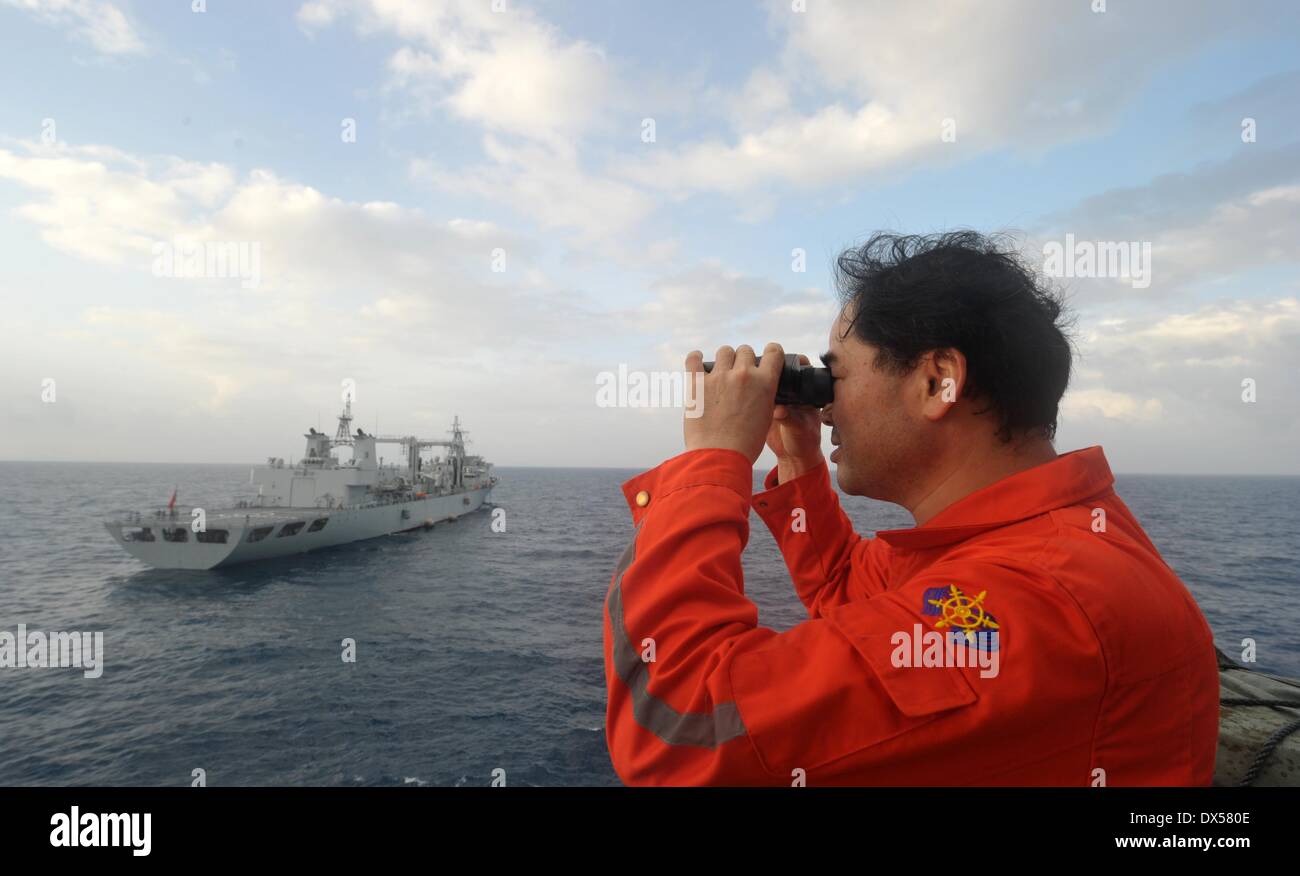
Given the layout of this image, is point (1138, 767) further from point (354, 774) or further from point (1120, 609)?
point (354, 774)

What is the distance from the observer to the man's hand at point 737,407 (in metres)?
1.59

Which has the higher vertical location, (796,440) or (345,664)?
(796,440)

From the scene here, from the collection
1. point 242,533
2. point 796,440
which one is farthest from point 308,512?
point 796,440

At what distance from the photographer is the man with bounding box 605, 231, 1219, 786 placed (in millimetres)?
1146

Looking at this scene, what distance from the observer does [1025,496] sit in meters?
1.53

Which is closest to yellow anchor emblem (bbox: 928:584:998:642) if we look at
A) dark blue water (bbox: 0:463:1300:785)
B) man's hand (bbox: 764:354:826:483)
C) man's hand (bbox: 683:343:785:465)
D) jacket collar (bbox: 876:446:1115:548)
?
jacket collar (bbox: 876:446:1115:548)

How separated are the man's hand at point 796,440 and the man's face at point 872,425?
1.77 ft

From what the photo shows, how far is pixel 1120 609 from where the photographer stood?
1.16 m

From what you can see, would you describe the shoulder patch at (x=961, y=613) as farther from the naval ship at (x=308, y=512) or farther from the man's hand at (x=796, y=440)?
the naval ship at (x=308, y=512)

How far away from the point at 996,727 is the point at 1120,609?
344 mm

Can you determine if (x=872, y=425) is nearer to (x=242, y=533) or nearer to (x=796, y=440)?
(x=796, y=440)

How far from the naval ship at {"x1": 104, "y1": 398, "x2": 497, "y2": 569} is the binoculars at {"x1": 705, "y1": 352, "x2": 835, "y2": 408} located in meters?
40.1

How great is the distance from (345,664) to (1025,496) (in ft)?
78.2
